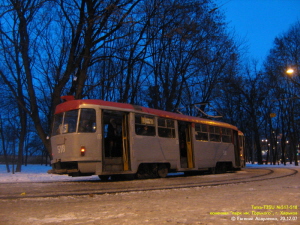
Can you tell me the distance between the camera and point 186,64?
1036 inches

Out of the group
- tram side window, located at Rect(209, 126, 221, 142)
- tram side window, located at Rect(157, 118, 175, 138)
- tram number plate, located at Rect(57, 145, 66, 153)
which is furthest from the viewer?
tram side window, located at Rect(209, 126, 221, 142)

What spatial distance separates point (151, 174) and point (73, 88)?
822cm

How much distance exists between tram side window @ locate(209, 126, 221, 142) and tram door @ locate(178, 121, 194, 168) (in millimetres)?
2336

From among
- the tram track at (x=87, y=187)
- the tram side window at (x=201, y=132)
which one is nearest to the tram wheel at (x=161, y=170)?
the tram track at (x=87, y=187)

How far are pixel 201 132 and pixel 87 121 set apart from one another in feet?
26.1

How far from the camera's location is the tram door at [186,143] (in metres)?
16.8

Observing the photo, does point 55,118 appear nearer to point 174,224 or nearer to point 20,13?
point 20,13

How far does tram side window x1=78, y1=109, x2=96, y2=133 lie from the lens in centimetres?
1197

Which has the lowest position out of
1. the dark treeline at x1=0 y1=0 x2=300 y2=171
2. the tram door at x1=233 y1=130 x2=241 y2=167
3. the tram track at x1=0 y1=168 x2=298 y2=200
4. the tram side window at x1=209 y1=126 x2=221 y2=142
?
the tram track at x1=0 y1=168 x2=298 y2=200

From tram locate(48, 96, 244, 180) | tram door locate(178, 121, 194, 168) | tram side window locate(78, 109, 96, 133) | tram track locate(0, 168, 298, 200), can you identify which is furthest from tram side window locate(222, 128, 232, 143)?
tram side window locate(78, 109, 96, 133)

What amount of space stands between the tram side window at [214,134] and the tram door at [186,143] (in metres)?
2.34

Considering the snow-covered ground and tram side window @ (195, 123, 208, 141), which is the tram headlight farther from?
tram side window @ (195, 123, 208, 141)

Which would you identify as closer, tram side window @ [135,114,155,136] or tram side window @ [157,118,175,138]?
tram side window @ [135,114,155,136]

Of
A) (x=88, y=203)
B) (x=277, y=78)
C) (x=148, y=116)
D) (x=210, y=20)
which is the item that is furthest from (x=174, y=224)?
(x=277, y=78)
